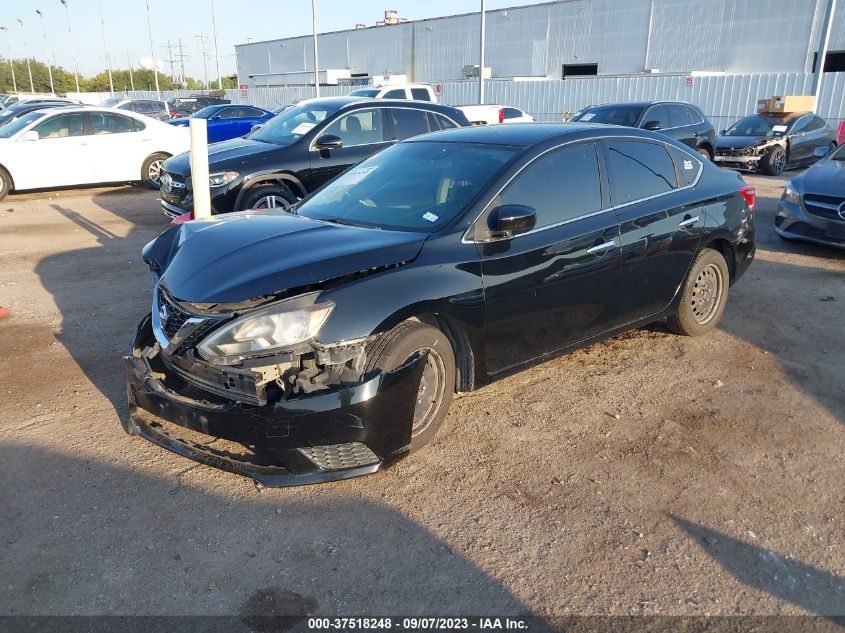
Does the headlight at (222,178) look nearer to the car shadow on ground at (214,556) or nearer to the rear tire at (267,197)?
the rear tire at (267,197)

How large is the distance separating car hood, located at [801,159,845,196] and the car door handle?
16.4 feet

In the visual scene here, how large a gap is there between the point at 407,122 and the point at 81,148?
726 centimetres

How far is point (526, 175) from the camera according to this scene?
4.21 m

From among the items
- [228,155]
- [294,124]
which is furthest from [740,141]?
[228,155]

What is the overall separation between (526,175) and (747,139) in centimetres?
1413

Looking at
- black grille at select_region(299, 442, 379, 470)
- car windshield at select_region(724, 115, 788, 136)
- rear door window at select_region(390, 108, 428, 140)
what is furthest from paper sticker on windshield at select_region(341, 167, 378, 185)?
car windshield at select_region(724, 115, 788, 136)

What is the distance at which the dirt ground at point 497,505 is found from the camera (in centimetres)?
279

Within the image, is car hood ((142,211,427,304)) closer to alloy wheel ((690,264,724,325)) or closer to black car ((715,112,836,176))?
alloy wheel ((690,264,724,325))

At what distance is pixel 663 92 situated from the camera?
28.3 m

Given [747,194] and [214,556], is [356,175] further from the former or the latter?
[747,194]

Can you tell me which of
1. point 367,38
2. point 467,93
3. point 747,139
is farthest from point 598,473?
point 367,38

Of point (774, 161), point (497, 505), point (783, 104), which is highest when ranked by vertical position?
point (783, 104)

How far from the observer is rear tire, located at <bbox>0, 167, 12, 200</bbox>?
1266cm

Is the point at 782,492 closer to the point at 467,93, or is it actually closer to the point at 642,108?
the point at 642,108
